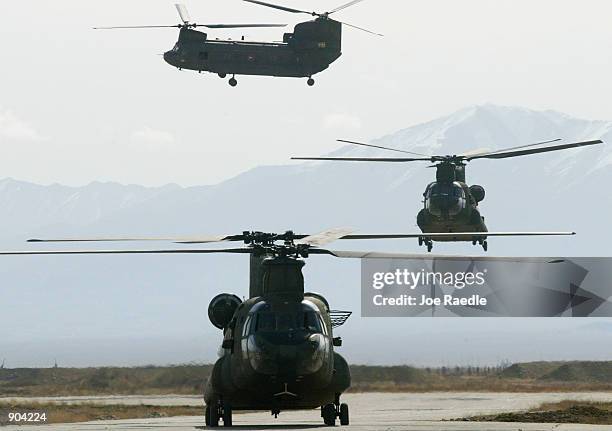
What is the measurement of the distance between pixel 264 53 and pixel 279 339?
1485 inches

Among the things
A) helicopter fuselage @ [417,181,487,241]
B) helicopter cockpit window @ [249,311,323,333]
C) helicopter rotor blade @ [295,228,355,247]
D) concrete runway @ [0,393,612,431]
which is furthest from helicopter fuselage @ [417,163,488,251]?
helicopter cockpit window @ [249,311,323,333]

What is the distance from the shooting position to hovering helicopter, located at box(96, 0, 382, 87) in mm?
63844

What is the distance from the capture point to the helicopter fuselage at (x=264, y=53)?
63.8 metres

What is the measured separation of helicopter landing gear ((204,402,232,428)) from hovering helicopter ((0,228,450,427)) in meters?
0.03

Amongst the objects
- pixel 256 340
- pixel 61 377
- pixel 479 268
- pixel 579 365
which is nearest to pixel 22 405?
pixel 61 377

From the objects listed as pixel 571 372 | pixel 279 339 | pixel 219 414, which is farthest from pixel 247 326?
pixel 571 372

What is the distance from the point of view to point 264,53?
6469cm

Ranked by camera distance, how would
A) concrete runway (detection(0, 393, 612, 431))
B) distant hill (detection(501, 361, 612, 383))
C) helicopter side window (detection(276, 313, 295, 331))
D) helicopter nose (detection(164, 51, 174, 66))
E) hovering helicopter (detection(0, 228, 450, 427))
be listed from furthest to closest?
distant hill (detection(501, 361, 612, 383)) → helicopter nose (detection(164, 51, 174, 66)) → concrete runway (detection(0, 393, 612, 431)) → helicopter side window (detection(276, 313, 295, 331)) → hovering helicopter (detection(0, 228, 450, 427))

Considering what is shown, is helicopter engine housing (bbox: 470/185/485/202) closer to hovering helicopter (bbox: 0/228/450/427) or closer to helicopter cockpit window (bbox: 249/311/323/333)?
hovering helicopter (bbox: 0/228/450/427)

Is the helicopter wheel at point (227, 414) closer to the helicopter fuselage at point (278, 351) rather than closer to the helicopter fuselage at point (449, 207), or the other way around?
the helicopter fuselage at point (278, 351)

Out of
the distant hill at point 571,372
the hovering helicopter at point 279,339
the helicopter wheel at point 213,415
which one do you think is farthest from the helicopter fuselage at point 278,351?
the distant hill at point 571,372

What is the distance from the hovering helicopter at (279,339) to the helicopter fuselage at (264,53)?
34.1 meters

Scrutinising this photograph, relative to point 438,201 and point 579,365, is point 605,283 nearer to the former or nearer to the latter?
point 579,365

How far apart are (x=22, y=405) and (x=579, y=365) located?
4001cm
